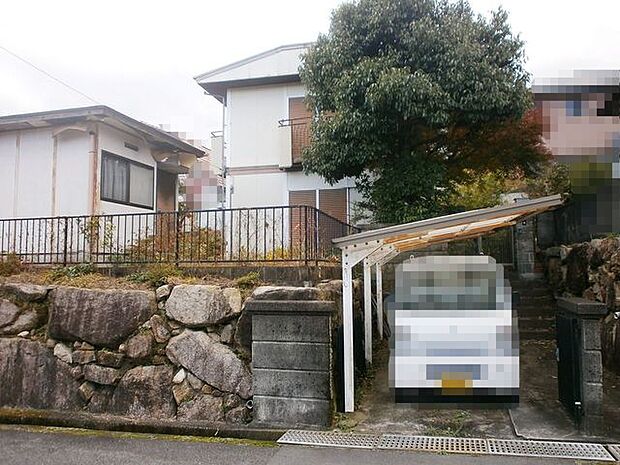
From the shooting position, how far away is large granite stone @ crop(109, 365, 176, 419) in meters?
5.70

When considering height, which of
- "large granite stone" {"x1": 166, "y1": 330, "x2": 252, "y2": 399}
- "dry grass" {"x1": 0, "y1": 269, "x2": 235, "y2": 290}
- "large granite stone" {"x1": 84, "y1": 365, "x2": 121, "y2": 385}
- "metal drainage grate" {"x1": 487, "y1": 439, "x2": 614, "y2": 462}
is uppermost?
"dry grass" {"x1": 0, "y1": 269, "x2": 235, "y2": 290}

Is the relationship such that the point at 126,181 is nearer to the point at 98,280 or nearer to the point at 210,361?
the point at 98,280

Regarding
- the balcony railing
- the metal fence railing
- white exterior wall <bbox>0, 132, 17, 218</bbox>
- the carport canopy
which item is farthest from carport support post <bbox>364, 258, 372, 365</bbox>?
white exterior wall <bbox>0, 132, 17, 218</bbox>

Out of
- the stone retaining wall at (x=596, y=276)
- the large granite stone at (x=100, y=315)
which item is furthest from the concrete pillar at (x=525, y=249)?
the large granite stone at (x=100, y=315)

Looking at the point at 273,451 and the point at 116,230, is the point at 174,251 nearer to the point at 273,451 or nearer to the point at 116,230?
the point at 116,230

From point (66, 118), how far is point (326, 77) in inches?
215

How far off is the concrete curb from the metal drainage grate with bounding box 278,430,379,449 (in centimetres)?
16

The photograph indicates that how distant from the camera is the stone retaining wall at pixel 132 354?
5602 mm

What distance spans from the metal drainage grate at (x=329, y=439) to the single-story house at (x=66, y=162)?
7.07 m

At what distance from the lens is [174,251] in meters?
7.22

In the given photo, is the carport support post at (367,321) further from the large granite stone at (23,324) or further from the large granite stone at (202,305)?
the large granite stone at (23,324)

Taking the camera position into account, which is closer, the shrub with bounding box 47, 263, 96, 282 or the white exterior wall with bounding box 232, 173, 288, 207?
the shrub with bounding box 47, 263, 96, 282

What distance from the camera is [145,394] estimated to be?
227 inches

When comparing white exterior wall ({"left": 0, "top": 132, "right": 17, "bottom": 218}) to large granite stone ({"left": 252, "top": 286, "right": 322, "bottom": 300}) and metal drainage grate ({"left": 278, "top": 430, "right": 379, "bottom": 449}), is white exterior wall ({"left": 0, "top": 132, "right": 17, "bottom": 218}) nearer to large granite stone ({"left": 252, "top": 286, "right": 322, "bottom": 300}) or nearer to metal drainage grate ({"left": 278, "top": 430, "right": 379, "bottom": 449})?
large granite stone ({"left": 252, "top": 286, "right": 322, "bottom": 300})
